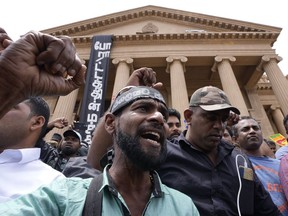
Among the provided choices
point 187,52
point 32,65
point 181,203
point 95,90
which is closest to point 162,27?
point 187,52

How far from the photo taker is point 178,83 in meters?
15.5

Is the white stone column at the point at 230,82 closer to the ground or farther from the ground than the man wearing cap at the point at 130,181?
farther from the ground

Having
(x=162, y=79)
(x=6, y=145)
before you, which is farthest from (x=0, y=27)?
(x=162, y=79)

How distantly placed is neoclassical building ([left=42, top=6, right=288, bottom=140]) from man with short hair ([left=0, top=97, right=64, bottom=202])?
41.2 feet

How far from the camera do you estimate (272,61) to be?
17188 mm

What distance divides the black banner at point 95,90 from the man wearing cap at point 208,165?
8.71 m

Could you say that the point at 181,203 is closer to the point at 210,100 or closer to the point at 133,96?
the point at 133,96

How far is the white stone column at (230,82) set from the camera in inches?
562

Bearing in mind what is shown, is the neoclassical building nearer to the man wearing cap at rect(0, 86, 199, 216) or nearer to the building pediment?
the building pediment

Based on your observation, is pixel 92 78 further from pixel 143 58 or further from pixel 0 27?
pixel 0 27

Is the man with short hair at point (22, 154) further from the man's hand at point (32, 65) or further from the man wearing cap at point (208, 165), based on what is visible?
the man's hand at point (32, 65)

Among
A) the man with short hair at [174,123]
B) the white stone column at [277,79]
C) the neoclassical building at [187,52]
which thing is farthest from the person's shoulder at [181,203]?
the white stone column at [277,79]

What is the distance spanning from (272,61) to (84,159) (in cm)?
1946

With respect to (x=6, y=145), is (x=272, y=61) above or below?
above
